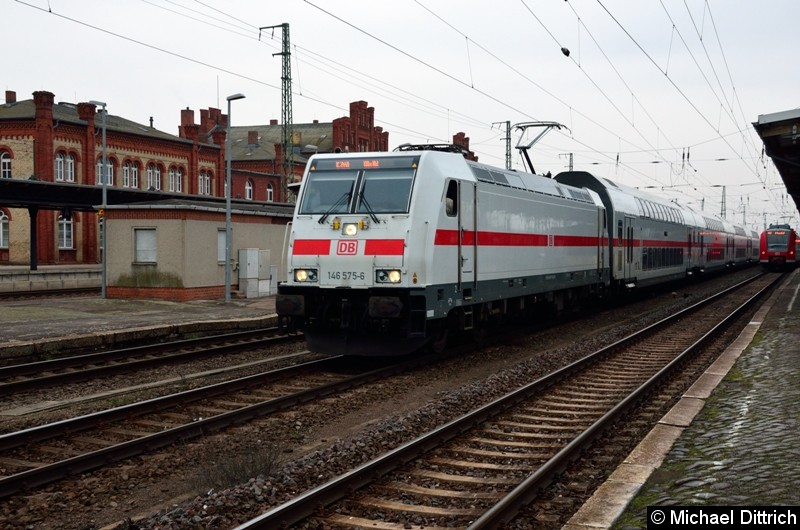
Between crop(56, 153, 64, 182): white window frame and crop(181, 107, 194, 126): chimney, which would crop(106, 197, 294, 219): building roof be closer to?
crop(56, 153, 64, 182): white window frame

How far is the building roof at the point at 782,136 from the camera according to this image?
17062 millimetres

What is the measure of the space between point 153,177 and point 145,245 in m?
31.7

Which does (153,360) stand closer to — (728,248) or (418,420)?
(418,420)

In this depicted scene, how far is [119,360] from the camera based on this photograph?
1484 centimetres

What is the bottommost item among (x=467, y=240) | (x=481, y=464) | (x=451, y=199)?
(x=481, y=464)

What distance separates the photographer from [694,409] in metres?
9.41

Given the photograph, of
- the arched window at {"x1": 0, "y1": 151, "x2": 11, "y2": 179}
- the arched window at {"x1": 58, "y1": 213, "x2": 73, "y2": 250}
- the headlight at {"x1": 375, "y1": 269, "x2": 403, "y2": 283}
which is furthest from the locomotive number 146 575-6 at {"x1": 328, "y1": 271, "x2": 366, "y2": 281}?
the arched window at {"x1": 0, "y1": 151, "x2": 11, "y2": 179}

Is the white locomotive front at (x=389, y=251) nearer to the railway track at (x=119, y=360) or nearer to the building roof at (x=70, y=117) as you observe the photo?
the railway track at (x=119, y=360)

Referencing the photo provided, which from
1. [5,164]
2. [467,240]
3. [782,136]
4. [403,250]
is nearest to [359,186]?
[403,250]

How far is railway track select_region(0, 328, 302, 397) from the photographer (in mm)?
12445

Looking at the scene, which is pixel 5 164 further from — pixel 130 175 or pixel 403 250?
pixel 403 250

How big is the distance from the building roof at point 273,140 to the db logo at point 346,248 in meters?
57.0

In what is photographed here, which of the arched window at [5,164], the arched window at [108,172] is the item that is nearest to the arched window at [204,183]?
the arched window at [108,172]

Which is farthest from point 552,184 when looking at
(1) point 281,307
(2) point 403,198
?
(1) point 281,307
